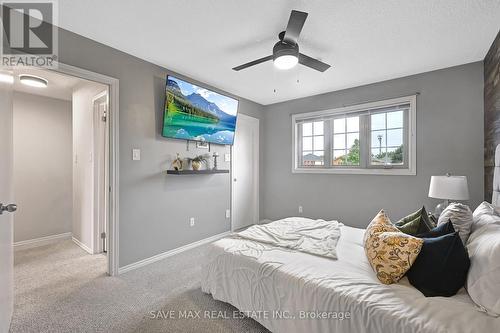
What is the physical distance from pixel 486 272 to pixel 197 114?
3.06 metres

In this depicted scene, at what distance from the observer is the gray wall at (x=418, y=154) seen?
2725 mm

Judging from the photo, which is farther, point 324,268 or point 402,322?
point 324,268

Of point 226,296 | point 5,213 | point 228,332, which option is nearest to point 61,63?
point 5,213

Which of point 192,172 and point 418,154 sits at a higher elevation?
point 418,154

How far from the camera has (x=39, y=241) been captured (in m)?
3.35

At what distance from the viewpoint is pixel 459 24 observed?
1976 millimetres

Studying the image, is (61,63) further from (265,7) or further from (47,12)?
(265,7)

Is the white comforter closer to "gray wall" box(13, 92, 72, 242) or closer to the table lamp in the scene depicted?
the table lamp

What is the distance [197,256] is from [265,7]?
2852 millimetres

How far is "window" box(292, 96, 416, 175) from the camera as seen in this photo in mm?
3189

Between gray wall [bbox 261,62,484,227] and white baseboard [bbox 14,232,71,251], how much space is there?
3.73 meters

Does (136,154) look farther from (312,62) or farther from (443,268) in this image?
(443,268)

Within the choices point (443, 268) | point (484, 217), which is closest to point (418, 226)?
point (484, 217)

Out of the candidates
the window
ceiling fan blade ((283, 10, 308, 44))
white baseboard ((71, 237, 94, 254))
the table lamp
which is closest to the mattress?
the table lamp
